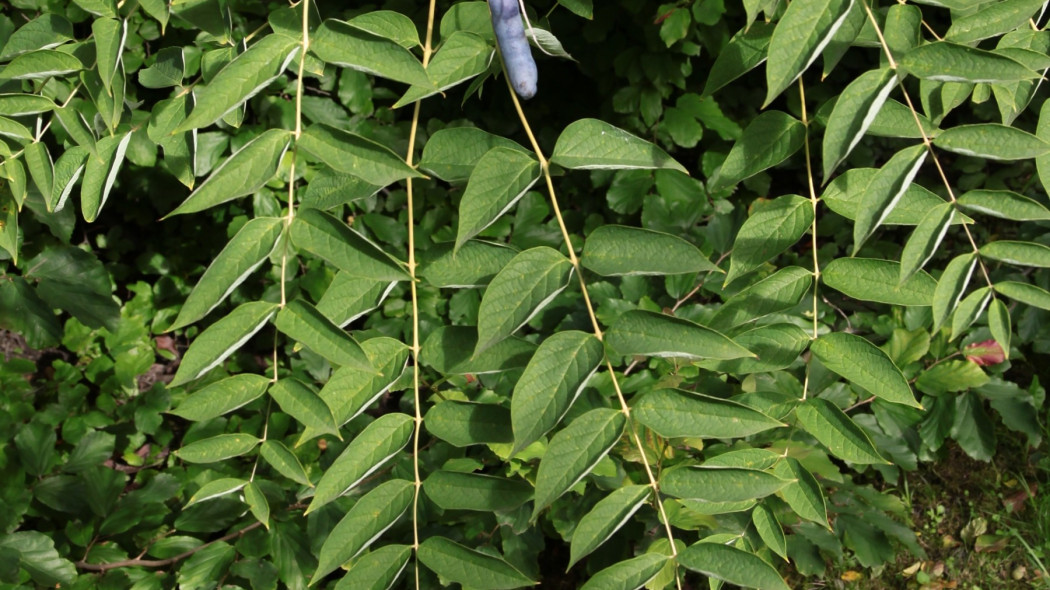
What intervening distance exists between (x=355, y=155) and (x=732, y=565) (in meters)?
0.58

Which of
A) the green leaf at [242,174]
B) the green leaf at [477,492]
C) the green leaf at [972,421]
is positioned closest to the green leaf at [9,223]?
the green leaf at [242,174]

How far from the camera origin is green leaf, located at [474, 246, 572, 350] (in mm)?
871

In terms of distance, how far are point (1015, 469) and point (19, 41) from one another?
2653 mm

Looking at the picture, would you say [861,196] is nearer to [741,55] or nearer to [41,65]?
[741,55]

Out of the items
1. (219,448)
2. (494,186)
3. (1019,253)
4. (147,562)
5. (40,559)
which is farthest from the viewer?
(147,562)

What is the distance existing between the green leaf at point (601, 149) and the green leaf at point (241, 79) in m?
0.30

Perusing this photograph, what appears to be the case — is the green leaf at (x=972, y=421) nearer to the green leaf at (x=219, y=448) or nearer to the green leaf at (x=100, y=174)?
the green leaf at (x=219, y=448)

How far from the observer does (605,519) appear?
0.95 m

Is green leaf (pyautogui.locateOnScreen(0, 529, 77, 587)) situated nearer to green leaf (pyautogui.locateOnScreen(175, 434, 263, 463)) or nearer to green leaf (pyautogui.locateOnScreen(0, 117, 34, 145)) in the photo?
green leaf (pyautogui.locateOnScreen(175, 434, 263, 463))

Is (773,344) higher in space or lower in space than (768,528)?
higher

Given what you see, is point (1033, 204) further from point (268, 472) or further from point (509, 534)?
point (268, 472)

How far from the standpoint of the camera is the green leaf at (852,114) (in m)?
0.84

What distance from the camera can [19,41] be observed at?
3.44 feet

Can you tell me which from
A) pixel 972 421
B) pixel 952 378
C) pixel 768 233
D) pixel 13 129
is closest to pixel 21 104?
pixel 13 129
